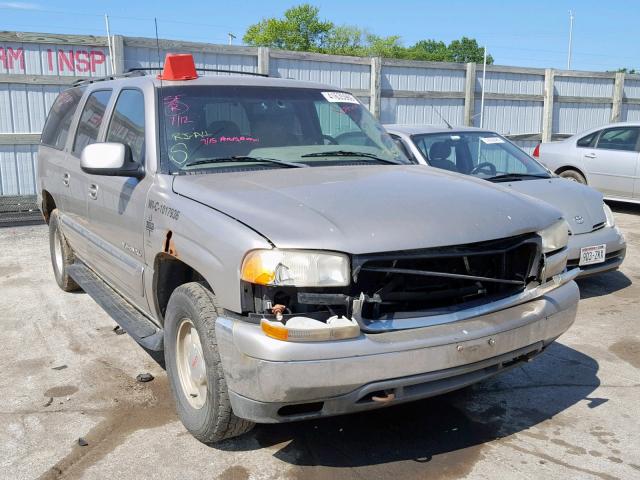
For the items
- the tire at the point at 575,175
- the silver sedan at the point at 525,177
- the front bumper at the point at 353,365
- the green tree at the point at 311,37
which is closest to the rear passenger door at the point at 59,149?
the front bumper at the point at 353,365

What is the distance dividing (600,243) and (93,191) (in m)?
4.54

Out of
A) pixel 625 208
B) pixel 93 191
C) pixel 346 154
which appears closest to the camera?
pixel 346 154

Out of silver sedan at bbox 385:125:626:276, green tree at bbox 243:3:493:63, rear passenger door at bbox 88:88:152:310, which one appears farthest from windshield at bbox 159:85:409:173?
green tree at bbox 243:3:493:63

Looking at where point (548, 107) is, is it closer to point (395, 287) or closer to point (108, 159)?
point (108, 159)

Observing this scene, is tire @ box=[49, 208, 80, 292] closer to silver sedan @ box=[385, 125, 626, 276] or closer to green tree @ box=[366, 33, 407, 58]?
silver sedan @ box=[385, 125, 626, 276]

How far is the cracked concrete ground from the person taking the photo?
10.3 feet

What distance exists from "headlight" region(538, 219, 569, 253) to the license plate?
9.01ft

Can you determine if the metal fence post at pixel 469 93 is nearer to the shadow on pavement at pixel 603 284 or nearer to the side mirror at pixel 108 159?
the shadow on pavement at pixel 603 284

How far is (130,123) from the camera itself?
4195 mm

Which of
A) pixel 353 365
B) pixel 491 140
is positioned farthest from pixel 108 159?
pixel 491 140

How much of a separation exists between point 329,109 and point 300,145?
580 mm

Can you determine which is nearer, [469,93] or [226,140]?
[226,140]

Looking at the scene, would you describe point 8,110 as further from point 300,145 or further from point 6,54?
point 300,145

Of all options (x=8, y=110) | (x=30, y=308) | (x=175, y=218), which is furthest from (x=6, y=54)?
(x=175, y=218)
